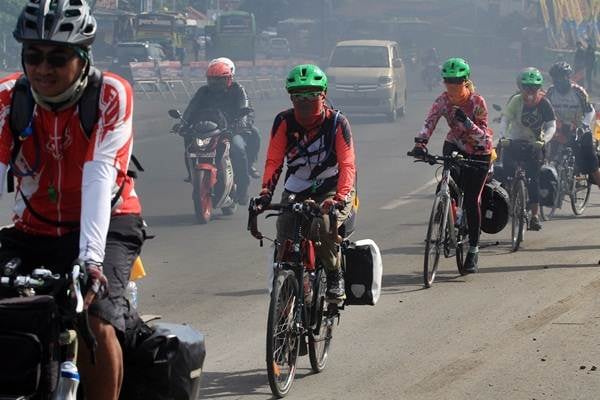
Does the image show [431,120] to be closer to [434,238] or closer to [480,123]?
[480,123]

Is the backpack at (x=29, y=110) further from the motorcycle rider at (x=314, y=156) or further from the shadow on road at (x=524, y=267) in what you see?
the shadow on road at (x=524, y=267)

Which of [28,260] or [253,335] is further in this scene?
[253,335]

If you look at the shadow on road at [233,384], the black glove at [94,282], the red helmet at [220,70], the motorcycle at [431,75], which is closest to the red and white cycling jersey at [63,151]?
the black glove at [94,282]

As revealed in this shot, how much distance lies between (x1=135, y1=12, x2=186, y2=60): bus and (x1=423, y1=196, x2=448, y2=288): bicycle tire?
48.3 metres

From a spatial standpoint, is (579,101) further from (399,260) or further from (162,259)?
(162,259)

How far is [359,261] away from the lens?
8.36m

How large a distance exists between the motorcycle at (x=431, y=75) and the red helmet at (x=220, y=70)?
4135 centimetres

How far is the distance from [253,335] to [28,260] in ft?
14.8

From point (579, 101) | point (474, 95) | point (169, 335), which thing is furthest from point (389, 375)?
point (579, 101)

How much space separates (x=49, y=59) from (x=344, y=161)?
12.3ft

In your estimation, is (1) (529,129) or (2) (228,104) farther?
(2) (228,104)

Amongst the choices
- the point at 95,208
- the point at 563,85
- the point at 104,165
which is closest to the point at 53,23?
the point at 104,165

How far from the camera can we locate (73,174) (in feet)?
15.5

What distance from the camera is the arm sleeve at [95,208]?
4.25 meters
